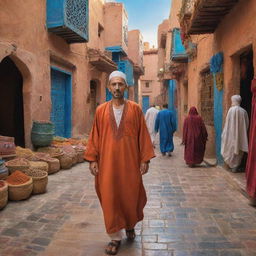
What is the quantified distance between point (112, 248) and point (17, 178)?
8.11 feet

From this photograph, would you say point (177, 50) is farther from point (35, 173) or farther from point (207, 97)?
point (35, 173)

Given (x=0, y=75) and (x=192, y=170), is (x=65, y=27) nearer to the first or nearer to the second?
(x=0, y=75)

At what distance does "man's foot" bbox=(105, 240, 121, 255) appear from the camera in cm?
283

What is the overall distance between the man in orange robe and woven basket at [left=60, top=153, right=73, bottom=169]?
13.9 feet

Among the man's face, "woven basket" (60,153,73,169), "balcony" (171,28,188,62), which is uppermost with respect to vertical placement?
"balcony" (171,28,188,62)

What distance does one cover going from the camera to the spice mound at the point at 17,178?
15.0ft

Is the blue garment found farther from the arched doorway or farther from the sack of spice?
the sack of spice

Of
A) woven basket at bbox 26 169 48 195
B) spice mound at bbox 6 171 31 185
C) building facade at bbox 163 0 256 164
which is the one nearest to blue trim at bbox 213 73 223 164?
building facade at bbox 163 0 256 164

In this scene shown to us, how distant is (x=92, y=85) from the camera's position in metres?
15.3

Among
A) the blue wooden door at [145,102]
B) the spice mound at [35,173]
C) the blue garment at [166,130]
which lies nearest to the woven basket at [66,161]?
the spice mound at [35,173]

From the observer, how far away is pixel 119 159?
294 cm

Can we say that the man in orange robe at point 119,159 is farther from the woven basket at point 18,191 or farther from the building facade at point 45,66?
the building facade at point 45,66

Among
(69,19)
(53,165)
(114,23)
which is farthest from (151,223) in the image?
(114,23)

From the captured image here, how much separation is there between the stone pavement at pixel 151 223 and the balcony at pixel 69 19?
533 cm
